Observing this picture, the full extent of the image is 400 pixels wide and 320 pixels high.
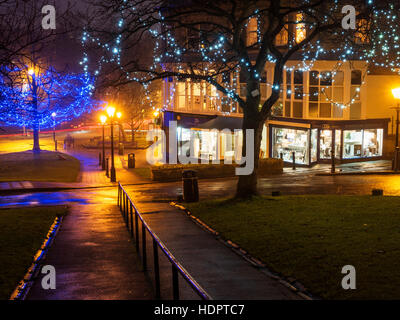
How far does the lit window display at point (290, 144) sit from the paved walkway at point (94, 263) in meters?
20.4

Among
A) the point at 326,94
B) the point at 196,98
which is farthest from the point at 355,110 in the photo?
the point at 196,98

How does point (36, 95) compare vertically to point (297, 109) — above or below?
above

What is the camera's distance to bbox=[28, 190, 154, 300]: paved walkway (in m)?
7.11

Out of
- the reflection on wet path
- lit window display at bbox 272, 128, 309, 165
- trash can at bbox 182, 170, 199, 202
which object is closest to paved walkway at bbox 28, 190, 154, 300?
trash can at bbox 182, 170, 199, 202

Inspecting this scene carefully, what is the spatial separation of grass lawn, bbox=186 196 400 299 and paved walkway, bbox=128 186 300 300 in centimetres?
39

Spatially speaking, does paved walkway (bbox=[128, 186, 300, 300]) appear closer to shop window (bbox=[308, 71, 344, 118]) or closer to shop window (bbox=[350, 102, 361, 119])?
shop window (bbox=[308, 71, 344, 118])

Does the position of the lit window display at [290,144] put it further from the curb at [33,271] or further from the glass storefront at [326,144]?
the curb at [33,271]

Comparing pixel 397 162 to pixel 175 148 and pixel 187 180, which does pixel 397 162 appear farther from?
pixel 175 148

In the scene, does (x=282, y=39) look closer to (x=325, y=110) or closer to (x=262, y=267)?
(x=325, y=110)

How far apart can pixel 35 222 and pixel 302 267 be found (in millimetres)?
7891

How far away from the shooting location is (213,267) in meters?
8.34

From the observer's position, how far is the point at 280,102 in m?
33.9

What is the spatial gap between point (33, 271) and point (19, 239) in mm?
2630
